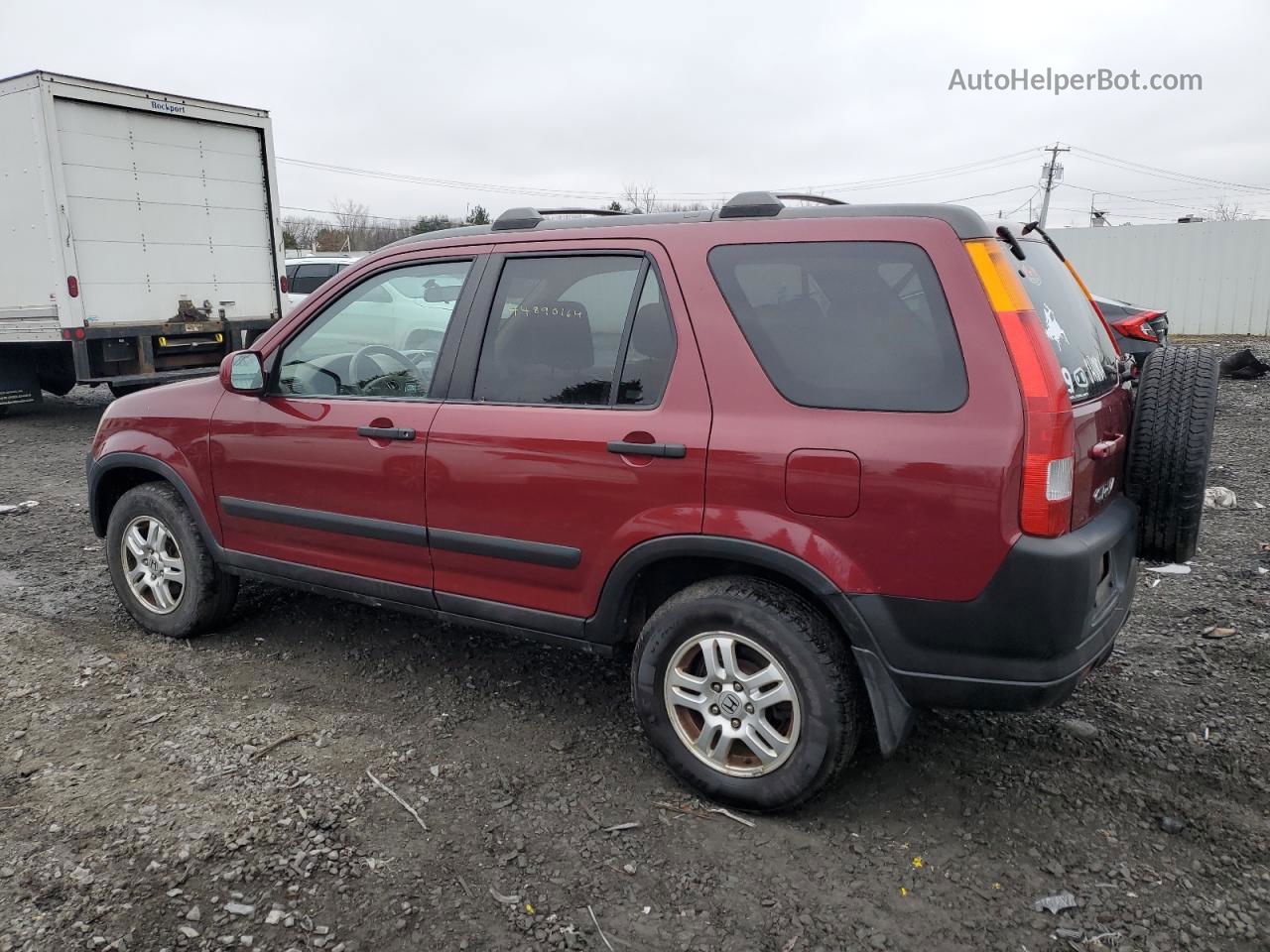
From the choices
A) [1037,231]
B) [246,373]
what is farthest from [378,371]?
[1037,231]

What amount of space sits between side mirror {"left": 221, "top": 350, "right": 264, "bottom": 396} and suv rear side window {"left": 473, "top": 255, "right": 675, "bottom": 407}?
3.55 feet

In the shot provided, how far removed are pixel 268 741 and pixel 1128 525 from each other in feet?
9.80

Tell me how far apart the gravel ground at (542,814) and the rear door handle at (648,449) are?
113 cm

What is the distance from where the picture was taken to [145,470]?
4422 mm

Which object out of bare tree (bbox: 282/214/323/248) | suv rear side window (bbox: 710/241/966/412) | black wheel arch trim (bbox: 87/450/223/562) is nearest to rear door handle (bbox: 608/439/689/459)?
suv rear side window (bbox: 710/241/966/412)

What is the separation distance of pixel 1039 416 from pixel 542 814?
1890mm

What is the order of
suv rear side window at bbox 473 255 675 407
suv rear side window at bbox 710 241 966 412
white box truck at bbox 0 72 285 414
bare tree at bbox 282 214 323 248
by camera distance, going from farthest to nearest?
bare tree at bbox 282 214 323 248 < white box truck at bbox 0 72 285 414 < suv rear side window at bbox 473 255 675 407 < suv rear side window at bbox 710 241 966 412

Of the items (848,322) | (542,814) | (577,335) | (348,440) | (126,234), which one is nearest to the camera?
(848,322)

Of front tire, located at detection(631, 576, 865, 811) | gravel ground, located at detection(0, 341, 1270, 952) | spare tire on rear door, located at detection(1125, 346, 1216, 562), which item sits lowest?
gravel ground, located at detection(0, 341, 1270, 952)

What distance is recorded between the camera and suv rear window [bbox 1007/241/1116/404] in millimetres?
2695

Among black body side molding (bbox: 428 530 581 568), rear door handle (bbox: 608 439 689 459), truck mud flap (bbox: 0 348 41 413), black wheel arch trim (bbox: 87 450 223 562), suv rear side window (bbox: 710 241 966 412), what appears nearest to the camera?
suv rear side window (bbox: 710 241 966 412)

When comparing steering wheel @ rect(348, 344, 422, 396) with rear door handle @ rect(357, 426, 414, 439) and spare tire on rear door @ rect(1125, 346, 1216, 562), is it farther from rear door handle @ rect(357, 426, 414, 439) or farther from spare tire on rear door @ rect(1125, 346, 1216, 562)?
spare tire on rear door @ rect(1125, 346, 1216, 562)

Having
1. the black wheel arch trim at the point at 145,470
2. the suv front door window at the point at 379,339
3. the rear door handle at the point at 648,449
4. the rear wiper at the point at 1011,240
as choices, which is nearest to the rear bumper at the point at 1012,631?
the rear door handle at the point at 648,449

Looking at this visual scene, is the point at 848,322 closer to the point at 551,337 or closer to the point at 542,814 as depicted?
the point at 551,337
